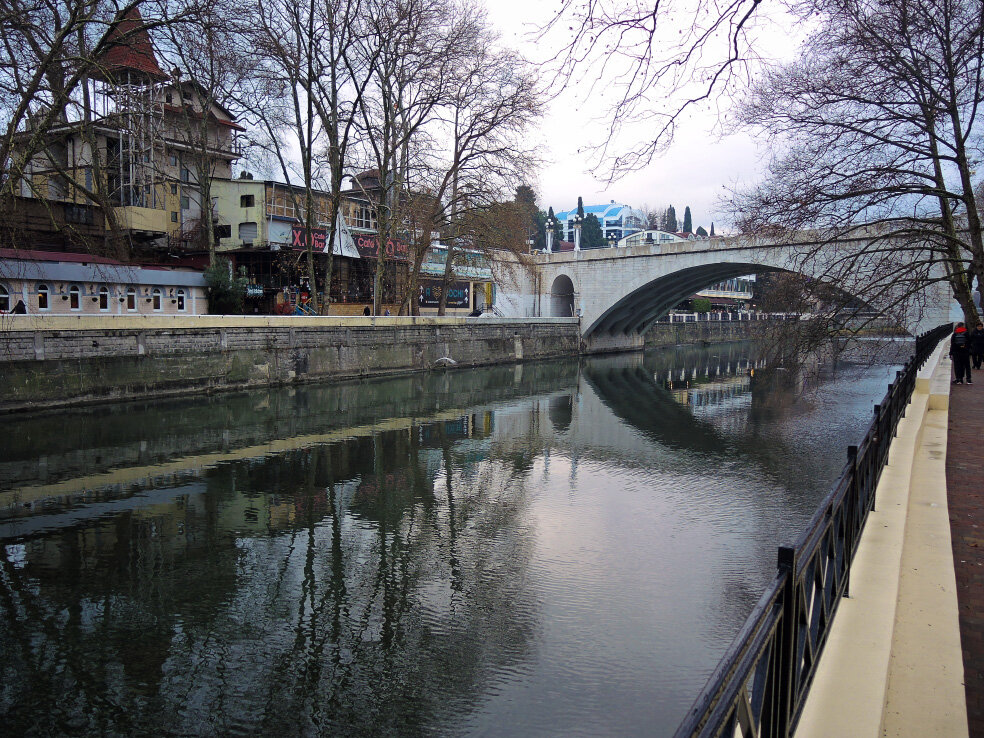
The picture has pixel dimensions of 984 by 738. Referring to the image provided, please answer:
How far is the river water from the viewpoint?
5391 millimetres

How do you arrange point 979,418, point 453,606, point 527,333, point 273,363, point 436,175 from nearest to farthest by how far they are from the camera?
1. point 453,606
2. point 979,418
3. point 273,363
4. point 436,175
5. point 527,333

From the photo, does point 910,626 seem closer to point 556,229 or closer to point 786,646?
point 786,646

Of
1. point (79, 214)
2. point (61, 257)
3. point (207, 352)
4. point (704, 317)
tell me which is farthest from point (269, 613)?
point (704, 317)

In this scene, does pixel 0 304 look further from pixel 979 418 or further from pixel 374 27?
pixel 979 418

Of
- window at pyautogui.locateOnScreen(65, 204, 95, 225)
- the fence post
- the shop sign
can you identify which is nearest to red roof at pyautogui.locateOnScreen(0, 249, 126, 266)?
window at pyautogui.locateOnScreen(65, 204, 95, 225)

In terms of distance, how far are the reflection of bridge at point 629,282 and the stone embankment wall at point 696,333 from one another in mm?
2939

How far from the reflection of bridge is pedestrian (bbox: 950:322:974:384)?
1397 centimetres

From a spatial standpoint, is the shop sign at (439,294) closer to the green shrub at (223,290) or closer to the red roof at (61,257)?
the green shrub at (223,290)

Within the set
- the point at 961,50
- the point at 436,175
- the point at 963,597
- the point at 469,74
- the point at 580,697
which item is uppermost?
the point at 469,74

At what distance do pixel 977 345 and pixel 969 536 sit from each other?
16020 mm

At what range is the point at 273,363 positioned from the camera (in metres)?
22.3

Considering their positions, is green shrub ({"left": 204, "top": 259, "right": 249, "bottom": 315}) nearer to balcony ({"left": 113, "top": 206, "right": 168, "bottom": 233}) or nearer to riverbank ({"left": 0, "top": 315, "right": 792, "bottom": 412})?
balcony ({"left": 113, "top": 206, "right": 168, "bottom": 233})

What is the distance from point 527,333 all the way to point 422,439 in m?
19.9

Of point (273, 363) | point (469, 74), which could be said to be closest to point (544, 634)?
point (273, 363)
